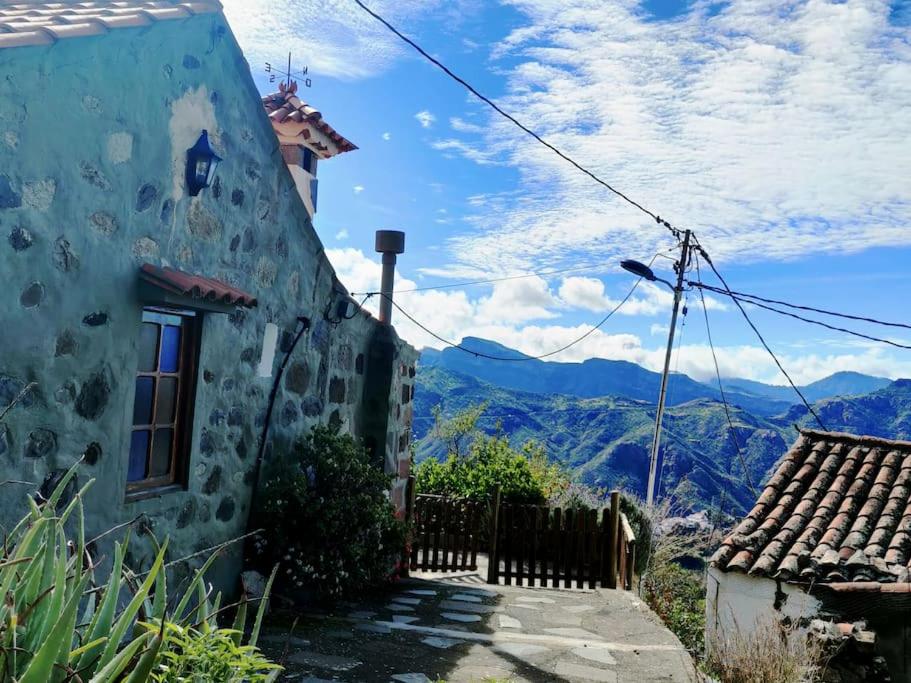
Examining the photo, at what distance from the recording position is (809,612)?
765 cm

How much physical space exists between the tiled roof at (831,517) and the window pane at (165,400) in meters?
6.01

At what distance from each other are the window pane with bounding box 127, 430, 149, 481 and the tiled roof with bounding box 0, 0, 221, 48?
7.21ft

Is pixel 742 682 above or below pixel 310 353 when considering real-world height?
below

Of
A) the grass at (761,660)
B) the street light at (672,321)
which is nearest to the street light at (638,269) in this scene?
the street light at (672,321)

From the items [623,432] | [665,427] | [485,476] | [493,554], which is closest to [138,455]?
[493,554]

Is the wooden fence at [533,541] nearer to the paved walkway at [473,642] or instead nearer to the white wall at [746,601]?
the white wall at [746,601]

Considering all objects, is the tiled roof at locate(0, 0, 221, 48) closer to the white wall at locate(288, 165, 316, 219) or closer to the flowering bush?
the flowering bush

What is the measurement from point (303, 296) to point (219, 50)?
6.74ft

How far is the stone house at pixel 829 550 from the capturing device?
719 cm

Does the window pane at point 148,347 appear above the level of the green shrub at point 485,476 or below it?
above

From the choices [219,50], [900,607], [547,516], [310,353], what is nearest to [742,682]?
[900,607]

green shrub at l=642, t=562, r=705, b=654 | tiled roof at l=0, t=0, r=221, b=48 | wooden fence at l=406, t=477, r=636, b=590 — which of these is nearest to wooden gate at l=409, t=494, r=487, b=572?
wooden fence at l=406, t=477, r=636, b=590

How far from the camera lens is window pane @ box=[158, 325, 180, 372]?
484cm

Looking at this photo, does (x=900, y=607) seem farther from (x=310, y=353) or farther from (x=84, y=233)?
(x=84, y=233)
